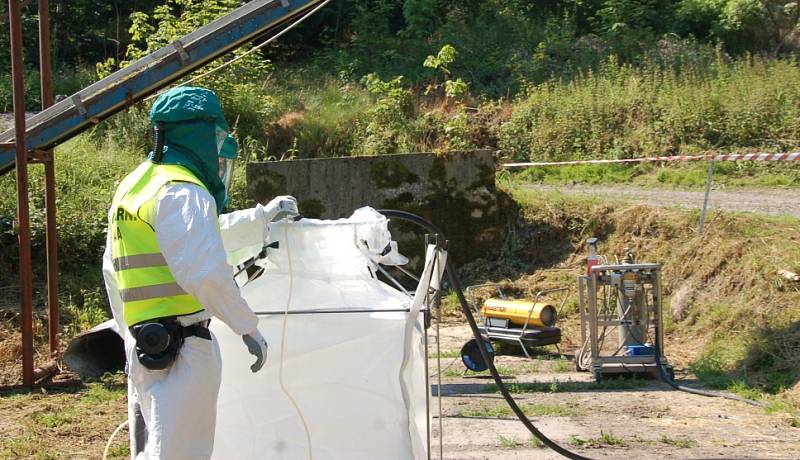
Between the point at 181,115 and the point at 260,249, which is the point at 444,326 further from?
the point at 181,115

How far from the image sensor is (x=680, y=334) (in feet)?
29.3

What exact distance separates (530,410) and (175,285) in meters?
3.62

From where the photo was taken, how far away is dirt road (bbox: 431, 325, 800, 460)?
5.75 meters

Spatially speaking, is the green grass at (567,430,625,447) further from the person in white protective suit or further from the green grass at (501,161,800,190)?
the green grass at (501,161,800,190)

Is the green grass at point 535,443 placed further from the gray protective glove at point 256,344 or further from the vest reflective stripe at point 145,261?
the vest reflective stripe at point 145,261

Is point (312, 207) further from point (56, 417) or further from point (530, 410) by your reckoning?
point (530, 410)

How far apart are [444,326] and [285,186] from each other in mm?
2799

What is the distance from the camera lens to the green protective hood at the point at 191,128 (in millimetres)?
3988

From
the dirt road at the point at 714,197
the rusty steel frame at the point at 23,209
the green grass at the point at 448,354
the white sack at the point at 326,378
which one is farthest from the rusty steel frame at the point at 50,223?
the dirt road at the point at 714,197

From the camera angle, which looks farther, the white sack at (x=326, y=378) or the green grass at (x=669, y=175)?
the green grass at (x=669, y=175)

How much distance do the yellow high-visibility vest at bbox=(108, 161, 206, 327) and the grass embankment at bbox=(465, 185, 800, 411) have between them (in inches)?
177

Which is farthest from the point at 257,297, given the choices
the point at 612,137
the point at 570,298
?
the point at 612,137

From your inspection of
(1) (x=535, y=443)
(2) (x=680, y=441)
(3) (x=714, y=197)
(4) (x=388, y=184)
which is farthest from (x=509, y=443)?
(3) (x=714, y=197)

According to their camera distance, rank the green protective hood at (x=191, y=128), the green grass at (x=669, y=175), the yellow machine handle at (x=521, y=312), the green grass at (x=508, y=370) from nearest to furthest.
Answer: the green protective hood at (x=191, y=128)
the green grass at (x=508, y=370)
the yellow machine handle at (x=521, y=312)
the green grass at (x=669, y=175)
